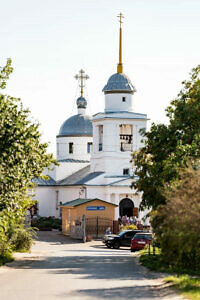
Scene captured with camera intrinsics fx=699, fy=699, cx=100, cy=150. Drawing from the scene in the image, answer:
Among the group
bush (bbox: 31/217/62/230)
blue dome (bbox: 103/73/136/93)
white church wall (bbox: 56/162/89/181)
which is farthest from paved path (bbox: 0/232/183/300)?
white church wall (bbox: 56/162/89/181)

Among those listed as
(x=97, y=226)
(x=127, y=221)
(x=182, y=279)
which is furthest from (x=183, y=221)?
(x=127, y=221)

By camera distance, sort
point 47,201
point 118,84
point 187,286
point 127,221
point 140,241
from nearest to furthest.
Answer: point 187,286 < point 140,241 < point 127,221 < point 118,84 < point 47,201

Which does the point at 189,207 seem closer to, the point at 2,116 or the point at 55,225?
the point at 2,116

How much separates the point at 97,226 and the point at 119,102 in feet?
53.9

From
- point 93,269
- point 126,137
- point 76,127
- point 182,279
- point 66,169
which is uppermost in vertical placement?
point 76,127

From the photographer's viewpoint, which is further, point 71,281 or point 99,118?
point 99,118

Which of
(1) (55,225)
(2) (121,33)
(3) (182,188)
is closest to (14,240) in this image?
(3) (182,188)

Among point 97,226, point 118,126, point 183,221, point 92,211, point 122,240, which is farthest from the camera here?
point 118,126

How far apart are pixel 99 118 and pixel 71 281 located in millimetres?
49903

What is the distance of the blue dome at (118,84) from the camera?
228ft

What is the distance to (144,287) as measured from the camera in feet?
63.5

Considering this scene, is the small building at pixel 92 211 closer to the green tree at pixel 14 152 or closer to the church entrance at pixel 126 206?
the church entrance at pixel 126 206

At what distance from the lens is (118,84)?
228 feet

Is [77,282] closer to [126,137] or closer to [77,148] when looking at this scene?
[126,137]
